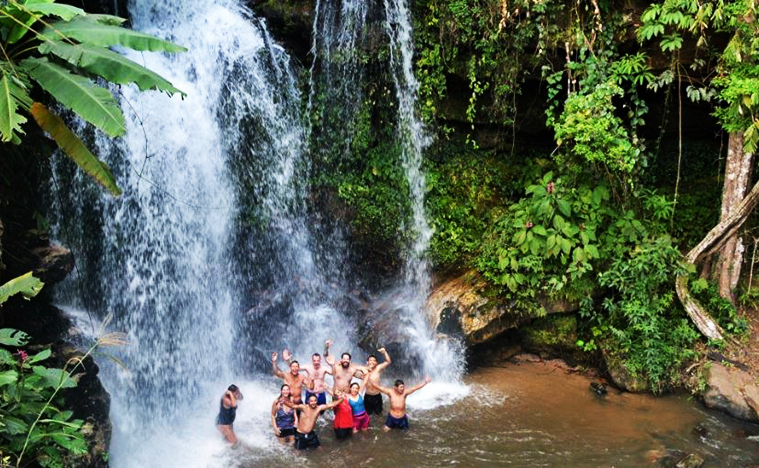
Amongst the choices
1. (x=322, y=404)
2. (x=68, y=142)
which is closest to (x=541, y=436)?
(x=322, y=404)

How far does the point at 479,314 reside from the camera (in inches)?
365

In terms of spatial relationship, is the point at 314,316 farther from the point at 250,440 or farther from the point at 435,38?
the point at 435,38

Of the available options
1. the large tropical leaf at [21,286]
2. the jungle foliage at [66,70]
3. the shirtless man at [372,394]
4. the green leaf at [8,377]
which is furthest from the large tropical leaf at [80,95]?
the shirtless man at [372,394]

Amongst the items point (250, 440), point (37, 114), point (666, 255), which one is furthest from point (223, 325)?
point (666, 255)

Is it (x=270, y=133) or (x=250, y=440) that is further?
(x=270, y=133)

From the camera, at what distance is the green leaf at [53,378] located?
526 centimetres

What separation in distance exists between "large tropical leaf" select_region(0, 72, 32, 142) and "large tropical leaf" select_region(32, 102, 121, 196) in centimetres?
13

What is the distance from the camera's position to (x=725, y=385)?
829 cm

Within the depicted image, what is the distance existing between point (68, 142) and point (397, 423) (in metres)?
5.24

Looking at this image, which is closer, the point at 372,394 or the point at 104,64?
the point at 104,64

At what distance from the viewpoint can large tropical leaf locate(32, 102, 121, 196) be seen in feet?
16.4

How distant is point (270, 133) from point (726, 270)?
7565mm

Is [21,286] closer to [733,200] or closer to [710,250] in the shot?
[710,250]

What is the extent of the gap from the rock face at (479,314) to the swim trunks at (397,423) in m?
1.85
